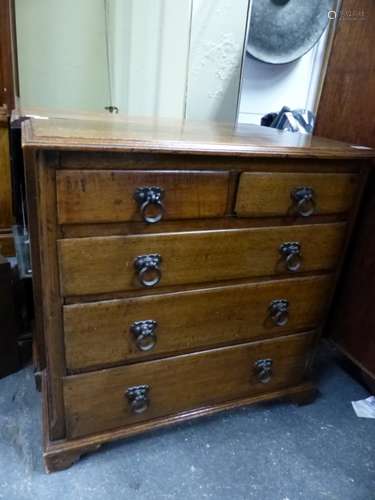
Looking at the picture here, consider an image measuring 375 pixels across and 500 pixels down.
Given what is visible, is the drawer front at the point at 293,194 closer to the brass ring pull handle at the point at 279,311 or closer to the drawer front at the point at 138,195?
the drawer front at the point at 138,195

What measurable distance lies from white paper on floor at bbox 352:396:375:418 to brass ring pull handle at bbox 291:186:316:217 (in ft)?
2.55

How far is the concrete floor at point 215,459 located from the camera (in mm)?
953

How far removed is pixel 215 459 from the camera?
3.46 feet

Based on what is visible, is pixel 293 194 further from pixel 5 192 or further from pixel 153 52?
pixel 5 192

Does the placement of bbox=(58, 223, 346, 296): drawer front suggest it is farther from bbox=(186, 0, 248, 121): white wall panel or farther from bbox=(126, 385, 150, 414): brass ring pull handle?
bbox=(186, 0, 248, 121): white wall panel

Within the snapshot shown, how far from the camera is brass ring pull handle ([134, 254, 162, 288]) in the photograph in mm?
814

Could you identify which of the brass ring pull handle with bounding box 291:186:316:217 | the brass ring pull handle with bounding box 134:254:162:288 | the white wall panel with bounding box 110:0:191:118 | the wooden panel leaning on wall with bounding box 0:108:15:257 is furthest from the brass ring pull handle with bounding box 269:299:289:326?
the wooden panel leaning on wall with bounding box 0:108:15:257

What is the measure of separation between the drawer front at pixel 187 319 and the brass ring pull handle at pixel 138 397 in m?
0.10

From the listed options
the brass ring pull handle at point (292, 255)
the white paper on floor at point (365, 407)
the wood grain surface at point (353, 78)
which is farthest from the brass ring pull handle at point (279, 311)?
the wood grain surface at point (353, 78)

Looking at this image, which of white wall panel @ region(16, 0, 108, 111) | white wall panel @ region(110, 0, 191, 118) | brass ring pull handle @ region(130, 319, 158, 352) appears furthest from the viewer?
white wall panel @ region(16, 0, 108, 111)

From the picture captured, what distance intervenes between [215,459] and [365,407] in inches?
23.2

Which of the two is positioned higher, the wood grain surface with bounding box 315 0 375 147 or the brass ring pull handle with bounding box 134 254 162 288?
the wood grain surface with bounding box 315 0 375 147

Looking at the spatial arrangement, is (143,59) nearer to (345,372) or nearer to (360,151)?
(360,151)

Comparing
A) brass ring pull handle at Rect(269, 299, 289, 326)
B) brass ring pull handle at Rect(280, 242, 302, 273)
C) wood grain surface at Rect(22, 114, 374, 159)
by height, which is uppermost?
wood grain surface at Rect(22, 114, 374, 159)
